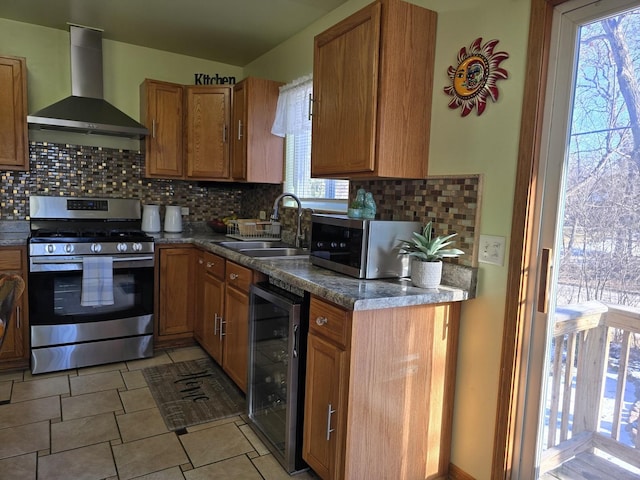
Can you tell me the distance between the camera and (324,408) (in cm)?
181

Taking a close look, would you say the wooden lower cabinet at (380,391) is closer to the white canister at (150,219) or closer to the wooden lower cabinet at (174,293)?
the wooden lower cabinet at (174,293)

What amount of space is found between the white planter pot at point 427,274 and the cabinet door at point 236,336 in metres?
1.04

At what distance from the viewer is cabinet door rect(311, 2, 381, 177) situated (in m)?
2.00

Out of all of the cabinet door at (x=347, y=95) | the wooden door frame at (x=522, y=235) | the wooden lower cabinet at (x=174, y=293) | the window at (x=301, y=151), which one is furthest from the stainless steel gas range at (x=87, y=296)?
the wooden door frame at (x=522, y=235)

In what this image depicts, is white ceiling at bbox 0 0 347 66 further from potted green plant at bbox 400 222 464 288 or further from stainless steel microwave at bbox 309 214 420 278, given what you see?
potted green plant at bbox 400 222 464 288

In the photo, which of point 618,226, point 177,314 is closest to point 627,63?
point 618,226

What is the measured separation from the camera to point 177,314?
3.47 meters

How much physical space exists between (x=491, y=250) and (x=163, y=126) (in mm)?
2902

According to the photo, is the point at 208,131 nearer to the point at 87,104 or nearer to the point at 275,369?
the point at 87,104

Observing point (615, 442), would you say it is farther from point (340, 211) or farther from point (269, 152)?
point (269, 152)

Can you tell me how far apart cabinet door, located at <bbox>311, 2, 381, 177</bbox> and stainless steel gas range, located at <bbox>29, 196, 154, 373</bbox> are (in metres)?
1.62

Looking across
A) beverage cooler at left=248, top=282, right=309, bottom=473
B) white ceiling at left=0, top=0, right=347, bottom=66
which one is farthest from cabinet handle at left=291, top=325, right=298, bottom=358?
white ceiling at left=0, top=0, right=347, bottom=66

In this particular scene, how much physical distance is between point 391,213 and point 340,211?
2.01 ft

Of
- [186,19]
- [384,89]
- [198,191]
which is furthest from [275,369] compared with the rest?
[186,19]
